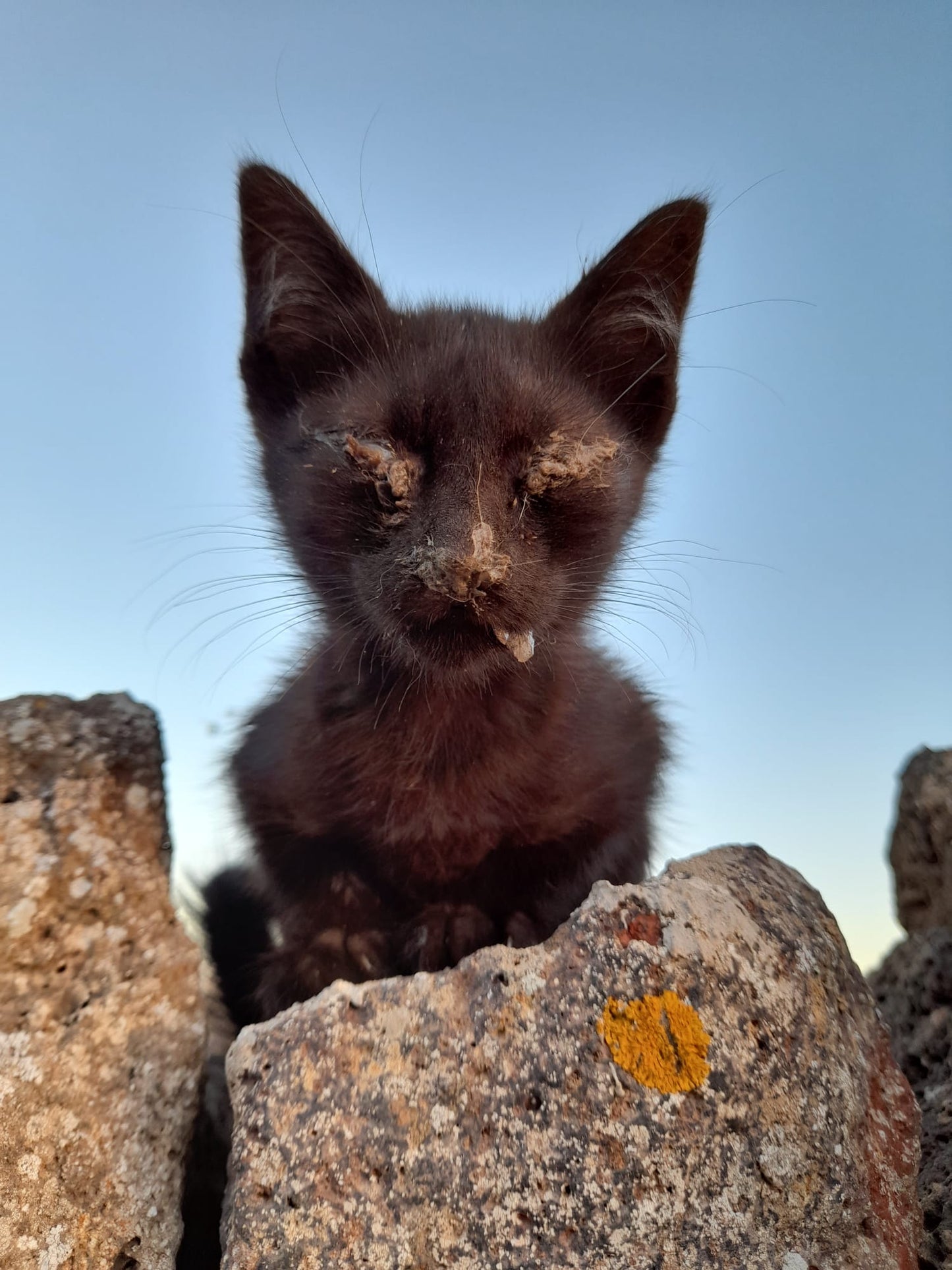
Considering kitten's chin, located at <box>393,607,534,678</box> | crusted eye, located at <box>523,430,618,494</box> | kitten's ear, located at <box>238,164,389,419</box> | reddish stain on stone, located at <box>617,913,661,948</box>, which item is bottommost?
reddish stain on stone, located at <box>617,913,661,948</box>

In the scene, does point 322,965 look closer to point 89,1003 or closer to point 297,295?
point 89,1003

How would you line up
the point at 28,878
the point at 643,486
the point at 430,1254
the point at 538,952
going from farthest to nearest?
the point at 643,486, the point at 28,878, the point at 538,952, the point at 430,1254

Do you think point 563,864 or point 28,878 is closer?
point 28,878

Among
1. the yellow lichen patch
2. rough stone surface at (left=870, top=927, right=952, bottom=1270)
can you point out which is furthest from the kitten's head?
rough stone surface at (left=870, top=927, right=952, bottom=1270)

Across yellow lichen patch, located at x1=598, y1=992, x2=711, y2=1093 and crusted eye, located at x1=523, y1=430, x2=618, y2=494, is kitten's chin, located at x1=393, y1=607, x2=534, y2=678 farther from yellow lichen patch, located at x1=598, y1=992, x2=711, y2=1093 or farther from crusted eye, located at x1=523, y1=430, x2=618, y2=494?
yellow lichen patch, located at x1=598, y1=992, x2=711, y2=1093

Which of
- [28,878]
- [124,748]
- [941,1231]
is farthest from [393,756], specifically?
[941,1231]

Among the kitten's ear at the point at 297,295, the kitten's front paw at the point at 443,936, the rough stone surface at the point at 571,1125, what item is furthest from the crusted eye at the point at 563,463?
the kitten's front paw at the point at 443,936

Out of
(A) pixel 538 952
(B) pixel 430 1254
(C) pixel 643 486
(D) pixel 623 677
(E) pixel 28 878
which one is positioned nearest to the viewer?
(B) pixel 430 1254

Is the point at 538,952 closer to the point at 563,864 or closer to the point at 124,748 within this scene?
the point at 563,864
